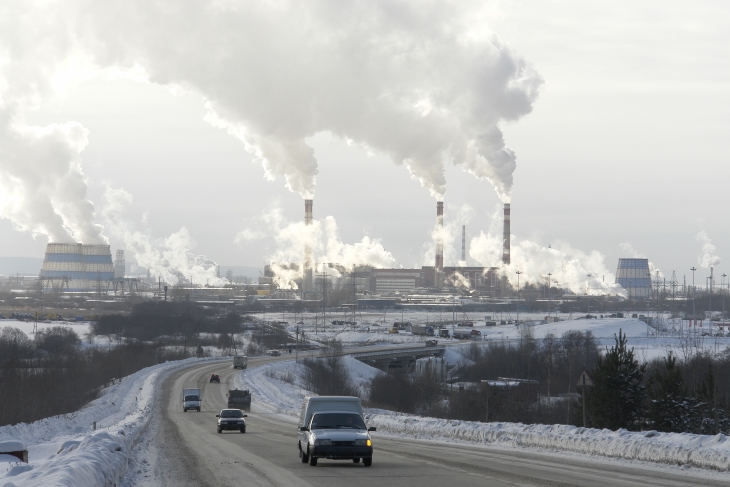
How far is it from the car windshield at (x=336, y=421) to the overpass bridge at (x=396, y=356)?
83253 millimetres

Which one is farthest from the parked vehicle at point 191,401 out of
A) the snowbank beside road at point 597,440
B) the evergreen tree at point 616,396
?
the evergreen tree at point 616,396

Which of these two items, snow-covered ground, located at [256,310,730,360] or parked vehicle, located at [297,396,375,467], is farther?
snow-covered ground, located at [256,310,730,360]

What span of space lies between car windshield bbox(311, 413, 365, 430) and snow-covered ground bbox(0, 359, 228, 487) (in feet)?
13.6

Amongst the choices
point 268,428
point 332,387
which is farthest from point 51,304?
point 268,428

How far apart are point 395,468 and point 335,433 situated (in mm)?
1547

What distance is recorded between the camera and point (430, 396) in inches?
3071

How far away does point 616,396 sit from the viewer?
134 feet

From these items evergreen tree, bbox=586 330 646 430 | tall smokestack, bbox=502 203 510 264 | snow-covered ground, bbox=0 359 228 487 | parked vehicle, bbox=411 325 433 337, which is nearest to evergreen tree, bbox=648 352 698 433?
evergreen tree, bbox=586 330 646 430

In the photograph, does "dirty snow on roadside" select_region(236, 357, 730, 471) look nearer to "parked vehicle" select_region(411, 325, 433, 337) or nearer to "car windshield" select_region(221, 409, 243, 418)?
"car windshield" select_region(221, 409, 243, 418)

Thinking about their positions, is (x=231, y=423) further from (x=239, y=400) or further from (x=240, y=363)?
(x=240, y=363)

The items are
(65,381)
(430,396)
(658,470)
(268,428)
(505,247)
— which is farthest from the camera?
(505,247)

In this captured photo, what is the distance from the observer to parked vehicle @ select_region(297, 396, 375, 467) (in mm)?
18438

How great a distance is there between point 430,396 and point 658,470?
202ft

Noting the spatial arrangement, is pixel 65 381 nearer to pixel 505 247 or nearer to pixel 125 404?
pixel 125 404
